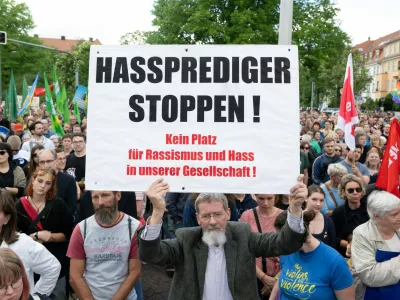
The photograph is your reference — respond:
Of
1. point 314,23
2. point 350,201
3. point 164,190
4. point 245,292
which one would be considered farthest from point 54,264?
point 314,23

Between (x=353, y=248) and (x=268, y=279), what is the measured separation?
0.85 meters

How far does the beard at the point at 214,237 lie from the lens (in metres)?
2.95

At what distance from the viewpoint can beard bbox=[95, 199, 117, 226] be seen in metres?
3.83

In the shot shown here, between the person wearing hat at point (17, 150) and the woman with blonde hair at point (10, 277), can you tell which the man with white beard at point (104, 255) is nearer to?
the woman with blonde hair at point (10, 277)

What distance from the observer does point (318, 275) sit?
3221 millimetres

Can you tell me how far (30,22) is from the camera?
170 feet

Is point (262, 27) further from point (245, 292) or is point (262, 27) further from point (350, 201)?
point (245, 292)

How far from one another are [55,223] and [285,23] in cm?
326

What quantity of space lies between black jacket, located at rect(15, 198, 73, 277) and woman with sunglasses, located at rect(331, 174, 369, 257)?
2620 mm

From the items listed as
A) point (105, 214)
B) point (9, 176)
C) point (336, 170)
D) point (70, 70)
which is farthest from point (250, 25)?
point (70, 70)

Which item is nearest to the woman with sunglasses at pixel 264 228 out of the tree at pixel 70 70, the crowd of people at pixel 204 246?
the crowd of people at pixel 204 246

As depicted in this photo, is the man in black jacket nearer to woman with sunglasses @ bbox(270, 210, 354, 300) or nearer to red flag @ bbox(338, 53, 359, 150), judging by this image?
woman with sunglasses @ bbox(270, 210, 354, 300)

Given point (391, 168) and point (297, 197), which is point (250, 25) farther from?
point (297, 197)

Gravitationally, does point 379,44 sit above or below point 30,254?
above
